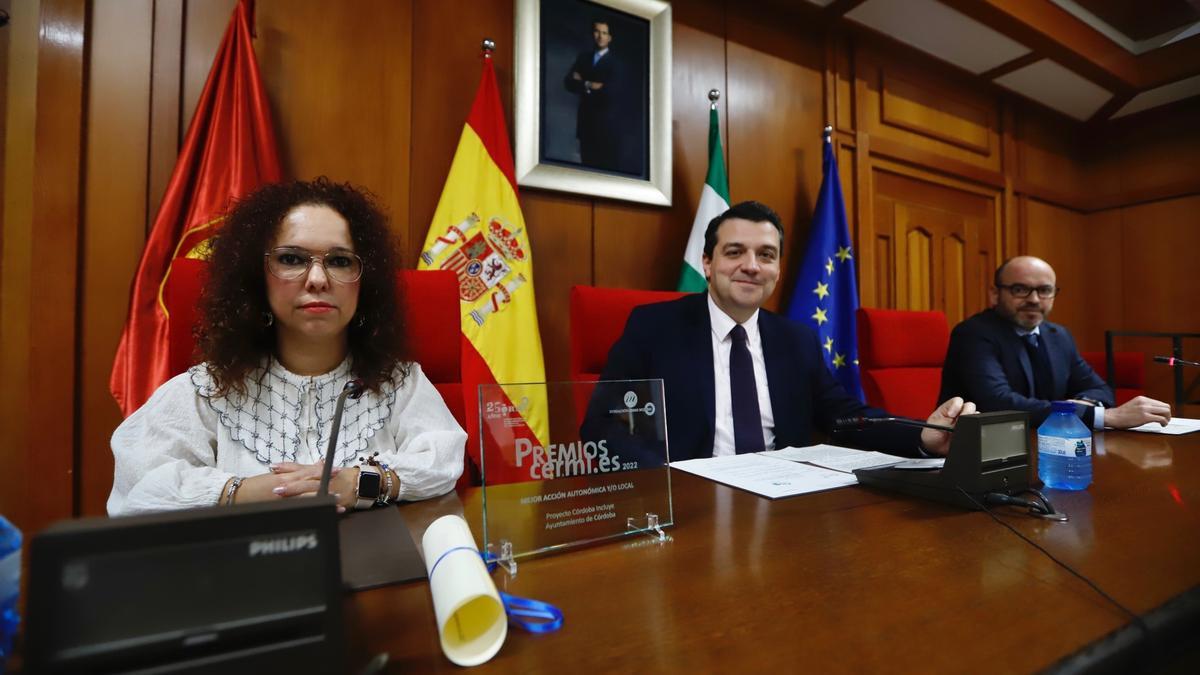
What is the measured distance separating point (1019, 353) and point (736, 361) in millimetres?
1506

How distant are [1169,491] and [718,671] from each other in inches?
39.7

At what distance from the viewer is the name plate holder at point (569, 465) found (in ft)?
2.13

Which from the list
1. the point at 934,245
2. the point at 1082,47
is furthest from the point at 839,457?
the point at 1082,47

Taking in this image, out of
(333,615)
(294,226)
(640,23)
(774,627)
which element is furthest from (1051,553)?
(640,23)

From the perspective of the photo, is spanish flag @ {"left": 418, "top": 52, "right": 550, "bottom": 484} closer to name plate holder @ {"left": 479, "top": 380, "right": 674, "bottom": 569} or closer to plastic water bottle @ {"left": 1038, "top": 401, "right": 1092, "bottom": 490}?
name plate holder @ {"left": 479, "top": 380, "right": 674, "bottom": 569}

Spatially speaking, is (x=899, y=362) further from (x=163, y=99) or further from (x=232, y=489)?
(x=163, y=99)

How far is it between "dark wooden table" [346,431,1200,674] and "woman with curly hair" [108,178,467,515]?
350 mm

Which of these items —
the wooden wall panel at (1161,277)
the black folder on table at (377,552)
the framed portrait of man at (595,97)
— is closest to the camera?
the black folder on table at (377,552)

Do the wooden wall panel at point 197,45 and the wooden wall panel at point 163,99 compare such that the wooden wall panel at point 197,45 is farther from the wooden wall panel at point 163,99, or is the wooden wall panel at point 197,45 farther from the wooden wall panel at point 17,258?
the wooden wall panel at point 17,258

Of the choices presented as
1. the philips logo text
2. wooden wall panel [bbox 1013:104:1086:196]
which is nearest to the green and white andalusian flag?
the philips logo text

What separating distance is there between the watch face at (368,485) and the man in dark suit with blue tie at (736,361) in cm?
77

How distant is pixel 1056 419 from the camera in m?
0.98

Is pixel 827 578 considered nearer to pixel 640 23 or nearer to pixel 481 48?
pixel 481 48

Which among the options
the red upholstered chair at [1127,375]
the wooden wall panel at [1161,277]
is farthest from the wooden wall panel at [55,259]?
the wooden wall panel at [1161,277]
